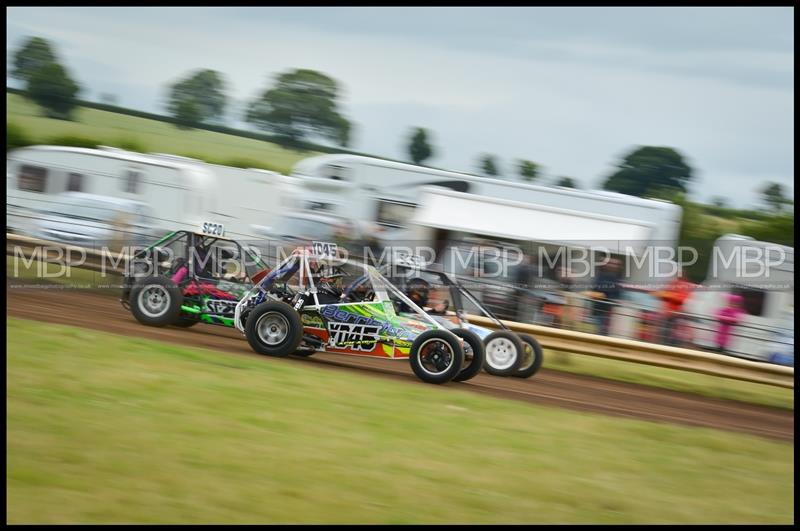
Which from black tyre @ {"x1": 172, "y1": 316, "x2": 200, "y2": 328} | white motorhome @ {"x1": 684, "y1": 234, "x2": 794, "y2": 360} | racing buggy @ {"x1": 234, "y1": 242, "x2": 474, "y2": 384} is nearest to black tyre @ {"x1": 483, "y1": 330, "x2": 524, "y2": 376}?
racing buggy @ {"x1": 234, "y1": 242, "x2": 474, "y2": 384}

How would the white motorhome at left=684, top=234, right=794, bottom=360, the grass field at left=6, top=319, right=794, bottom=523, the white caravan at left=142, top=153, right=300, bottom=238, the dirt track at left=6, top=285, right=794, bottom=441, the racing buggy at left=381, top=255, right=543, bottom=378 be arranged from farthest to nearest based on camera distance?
the white caravan at left=142, top=153, right=300, bottom=238 → the white motorhome at left=684, top=234, right=794, bottom=360 → the racing buggy at left=381, top=255, right=543, bottom=378 → the dirt track at left=6, top=285, right=794, bottom=441 → the grass field at left=6, top=319, right=794, bottom=523

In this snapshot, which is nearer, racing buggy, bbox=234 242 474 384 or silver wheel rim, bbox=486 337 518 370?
racing buggy, bbox=234 242 474 384

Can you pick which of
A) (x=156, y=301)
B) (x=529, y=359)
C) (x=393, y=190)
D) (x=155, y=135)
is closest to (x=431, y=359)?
(x=529, y=359)

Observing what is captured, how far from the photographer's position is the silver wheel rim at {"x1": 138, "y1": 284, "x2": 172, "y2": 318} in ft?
36.8

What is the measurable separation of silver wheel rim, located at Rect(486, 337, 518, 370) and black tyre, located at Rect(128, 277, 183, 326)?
3746mm

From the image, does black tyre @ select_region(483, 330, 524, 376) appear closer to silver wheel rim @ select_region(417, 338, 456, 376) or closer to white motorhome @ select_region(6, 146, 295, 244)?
silver wheel rim @ select_region(417, 338, 456, 376)

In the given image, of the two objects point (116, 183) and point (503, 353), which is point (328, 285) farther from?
point (116, 183)

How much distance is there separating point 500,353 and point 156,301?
13.8 ft

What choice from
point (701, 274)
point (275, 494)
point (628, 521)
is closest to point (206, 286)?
point (275, 494)

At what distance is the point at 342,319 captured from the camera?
32.6 feet

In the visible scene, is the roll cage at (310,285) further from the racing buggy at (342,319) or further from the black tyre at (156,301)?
the black tyre at (156,301)

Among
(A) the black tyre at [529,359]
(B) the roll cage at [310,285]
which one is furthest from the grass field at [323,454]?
(A) the black tyre at [529,359]

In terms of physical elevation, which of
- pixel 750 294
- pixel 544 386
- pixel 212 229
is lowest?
pixel 544 386

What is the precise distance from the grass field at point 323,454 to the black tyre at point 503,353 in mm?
1909
